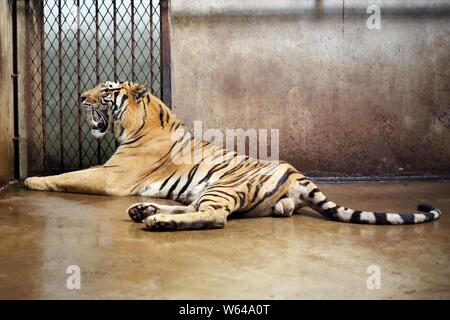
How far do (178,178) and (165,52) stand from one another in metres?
1.73

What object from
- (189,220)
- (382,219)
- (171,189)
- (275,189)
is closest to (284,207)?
(275,189)

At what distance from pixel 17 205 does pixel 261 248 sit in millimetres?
1992

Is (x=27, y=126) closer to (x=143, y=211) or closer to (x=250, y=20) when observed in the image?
(x=250, y=20)

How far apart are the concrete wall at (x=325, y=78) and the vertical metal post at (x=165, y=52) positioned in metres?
0.06

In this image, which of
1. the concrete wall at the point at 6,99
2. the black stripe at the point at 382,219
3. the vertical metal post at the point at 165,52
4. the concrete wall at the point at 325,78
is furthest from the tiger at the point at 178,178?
the concrete wall at the point at 325,78

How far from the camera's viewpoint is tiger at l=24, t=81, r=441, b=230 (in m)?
3.64

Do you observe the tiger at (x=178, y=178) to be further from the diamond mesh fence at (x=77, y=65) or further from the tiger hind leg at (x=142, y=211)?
the diamond mesh fence at (x=77, y=65)

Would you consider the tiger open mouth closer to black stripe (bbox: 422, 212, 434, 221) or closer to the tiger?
the tiger

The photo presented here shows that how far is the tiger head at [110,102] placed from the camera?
16.7ft

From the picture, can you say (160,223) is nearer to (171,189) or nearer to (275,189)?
(275,189)

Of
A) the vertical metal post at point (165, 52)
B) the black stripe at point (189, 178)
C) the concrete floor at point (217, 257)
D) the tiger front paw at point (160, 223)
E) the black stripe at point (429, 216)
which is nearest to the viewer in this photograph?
the concrete floor at point (217, 257)

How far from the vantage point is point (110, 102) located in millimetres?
5129

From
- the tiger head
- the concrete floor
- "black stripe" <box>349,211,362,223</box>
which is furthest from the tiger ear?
"black stripe" <box>349,211,362,223</box>
